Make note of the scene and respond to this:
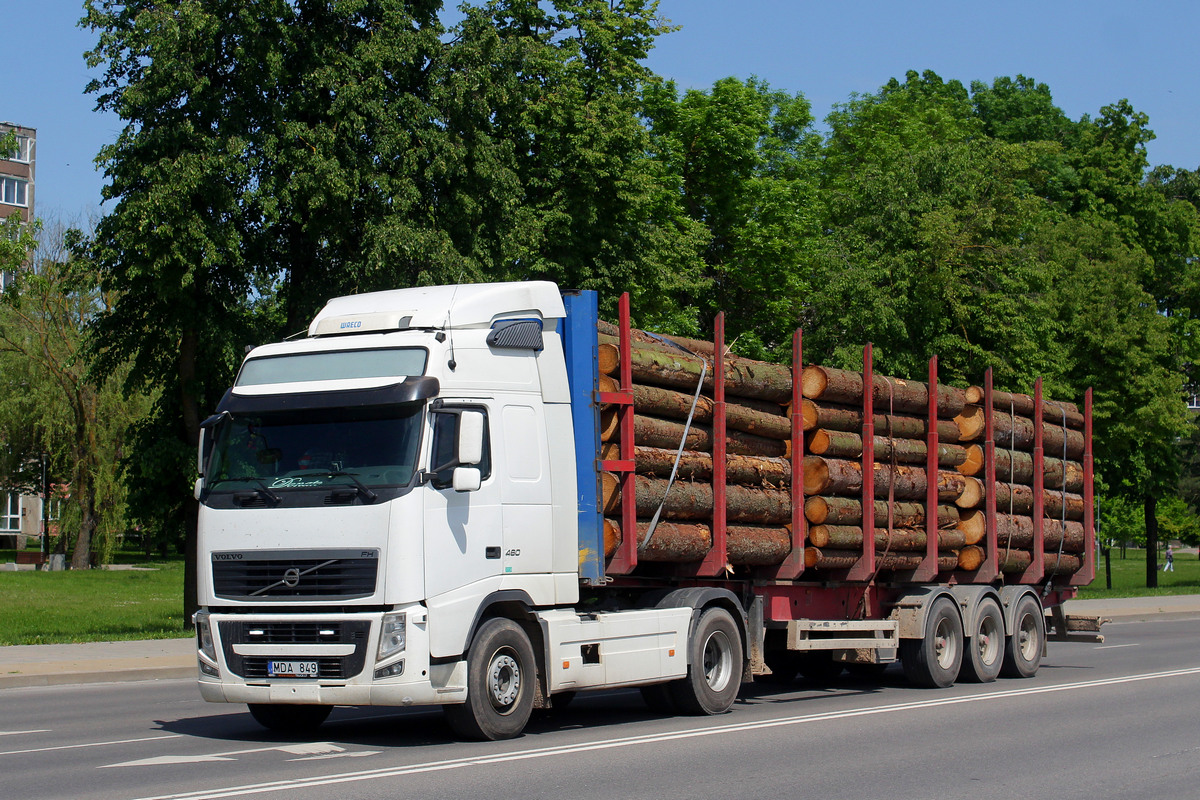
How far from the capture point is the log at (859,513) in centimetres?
1407

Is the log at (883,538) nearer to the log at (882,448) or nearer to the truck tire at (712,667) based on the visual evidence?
the log at (882,448)

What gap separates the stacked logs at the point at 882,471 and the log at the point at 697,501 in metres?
0.61

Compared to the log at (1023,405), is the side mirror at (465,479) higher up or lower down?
lower down

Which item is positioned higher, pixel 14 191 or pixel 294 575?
pixel 14 191

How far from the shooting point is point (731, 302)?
4047 cm

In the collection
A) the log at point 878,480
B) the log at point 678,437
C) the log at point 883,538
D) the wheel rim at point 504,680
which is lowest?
the wheel rim at point 504,680

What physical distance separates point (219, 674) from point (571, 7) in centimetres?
2356

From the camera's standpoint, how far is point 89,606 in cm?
3350

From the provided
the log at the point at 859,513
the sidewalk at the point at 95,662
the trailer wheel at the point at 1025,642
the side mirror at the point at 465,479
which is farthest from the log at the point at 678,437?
the sidewalk at the point at 95,662

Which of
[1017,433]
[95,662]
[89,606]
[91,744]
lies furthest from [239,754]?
[89,606]

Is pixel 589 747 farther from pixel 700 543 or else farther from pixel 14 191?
pixel 14 191

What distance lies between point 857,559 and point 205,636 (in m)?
7.42

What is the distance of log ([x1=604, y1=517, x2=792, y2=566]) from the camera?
11.9 m

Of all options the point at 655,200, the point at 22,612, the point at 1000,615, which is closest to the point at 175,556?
the point at 22,612
